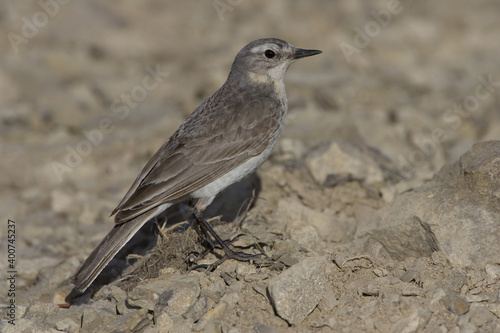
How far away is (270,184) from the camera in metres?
7.78

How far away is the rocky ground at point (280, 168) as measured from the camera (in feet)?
17.0

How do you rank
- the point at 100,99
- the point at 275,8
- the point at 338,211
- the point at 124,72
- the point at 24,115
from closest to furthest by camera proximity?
the point at 338,211, the point at 24,115, the point at 100,99, the point at 124,72, the point at 275,8

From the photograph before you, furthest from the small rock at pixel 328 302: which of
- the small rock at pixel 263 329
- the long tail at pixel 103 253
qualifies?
the long tail at pixel 103 253

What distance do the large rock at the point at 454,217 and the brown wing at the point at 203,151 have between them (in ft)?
4.78

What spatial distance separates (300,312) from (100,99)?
8.37 m

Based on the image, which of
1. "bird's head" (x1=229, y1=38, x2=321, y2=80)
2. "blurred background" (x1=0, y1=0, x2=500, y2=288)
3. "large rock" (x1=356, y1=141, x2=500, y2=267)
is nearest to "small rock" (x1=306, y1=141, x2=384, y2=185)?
"blurred background" (x1=0, y1=0, x2=500, y2=288)

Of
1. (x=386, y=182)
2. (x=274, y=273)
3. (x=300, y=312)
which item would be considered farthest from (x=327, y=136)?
(x=300, y=312)

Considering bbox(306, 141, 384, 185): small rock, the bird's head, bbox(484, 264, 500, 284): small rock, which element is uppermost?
the bird's head

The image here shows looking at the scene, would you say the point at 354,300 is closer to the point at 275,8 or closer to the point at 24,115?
the point at 24,115

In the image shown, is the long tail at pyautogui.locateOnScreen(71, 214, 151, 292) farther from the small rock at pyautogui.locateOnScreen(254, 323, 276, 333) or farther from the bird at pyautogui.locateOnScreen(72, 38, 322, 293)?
the small rock at pyautogui.locateOnScreen(254, 323, 276, 333)

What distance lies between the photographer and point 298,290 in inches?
198

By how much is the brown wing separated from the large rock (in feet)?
4.78

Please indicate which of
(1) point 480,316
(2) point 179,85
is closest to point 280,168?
(1) point 480,316

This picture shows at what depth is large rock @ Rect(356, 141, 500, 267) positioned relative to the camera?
542 cm
